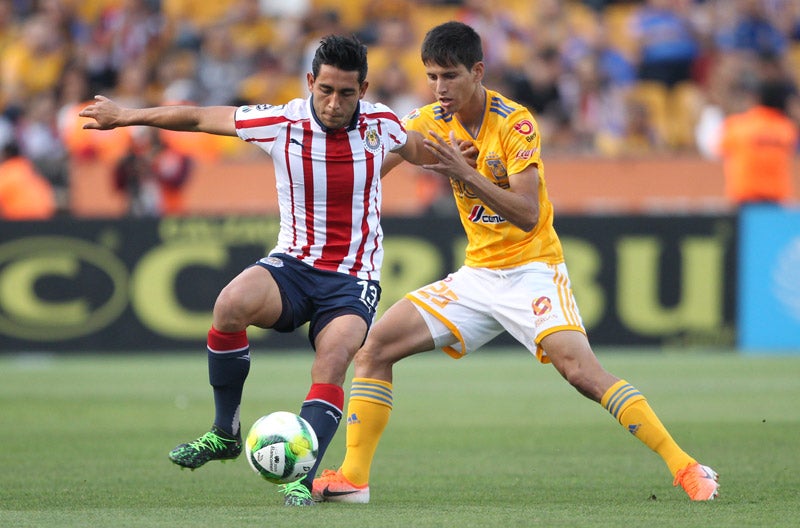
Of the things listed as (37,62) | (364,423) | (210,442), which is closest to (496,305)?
(364,423)

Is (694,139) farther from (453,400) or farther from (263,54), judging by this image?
(453,400)

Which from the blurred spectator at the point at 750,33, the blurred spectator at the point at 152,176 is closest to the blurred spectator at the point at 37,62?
the blurred spectator at the point at 152,176

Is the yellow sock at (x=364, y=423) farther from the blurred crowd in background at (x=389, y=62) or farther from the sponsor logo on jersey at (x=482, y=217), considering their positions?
the blurred crowd in background at (x=389, y=62)

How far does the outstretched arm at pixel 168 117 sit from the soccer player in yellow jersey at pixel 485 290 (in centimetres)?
102

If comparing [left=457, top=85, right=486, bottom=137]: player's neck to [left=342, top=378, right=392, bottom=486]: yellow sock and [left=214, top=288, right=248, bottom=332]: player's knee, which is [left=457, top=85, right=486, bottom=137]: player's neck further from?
[left=214, top=288, right=248, bottom=332]: player's knee

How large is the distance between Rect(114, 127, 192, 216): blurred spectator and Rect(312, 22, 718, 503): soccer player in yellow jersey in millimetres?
8699

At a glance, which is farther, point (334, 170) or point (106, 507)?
point (334, 170)

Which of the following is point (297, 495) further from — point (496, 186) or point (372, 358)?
point (496, 186)

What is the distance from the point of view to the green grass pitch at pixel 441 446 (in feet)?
19.5

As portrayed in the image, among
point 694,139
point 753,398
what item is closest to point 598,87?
point 694,139

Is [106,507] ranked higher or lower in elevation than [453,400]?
higher

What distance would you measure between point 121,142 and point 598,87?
19.8ft

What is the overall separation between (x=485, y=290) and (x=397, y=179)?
29.0ft

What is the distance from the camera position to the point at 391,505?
6320mm
